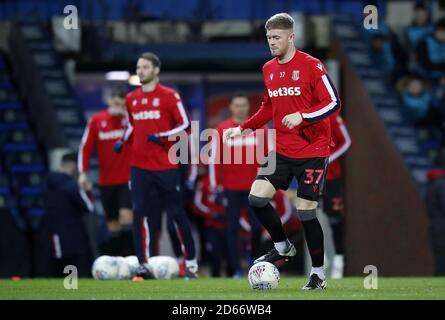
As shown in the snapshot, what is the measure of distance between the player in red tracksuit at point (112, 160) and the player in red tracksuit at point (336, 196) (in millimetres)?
2547

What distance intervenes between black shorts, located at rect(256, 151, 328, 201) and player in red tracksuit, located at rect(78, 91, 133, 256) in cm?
514

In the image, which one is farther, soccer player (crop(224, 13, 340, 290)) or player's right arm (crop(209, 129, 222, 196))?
player's right arm (crop(209, 129, 222, 196))

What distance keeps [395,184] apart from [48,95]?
5.63 meters

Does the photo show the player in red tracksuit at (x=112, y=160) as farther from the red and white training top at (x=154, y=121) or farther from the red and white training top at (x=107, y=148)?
the red and white training top at (x=154, y=121)

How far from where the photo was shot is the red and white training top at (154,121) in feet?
50.2

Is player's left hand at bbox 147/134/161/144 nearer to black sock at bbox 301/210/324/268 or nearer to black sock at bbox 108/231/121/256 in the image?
black sock at bbox 108/231/121/256

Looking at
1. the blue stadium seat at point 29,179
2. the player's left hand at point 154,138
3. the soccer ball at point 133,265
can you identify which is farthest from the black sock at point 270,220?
the blue stadium seat at point 29,179

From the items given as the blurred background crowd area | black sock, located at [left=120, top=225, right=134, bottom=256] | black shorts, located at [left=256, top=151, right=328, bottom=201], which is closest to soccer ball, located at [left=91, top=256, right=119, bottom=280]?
black sock, located at [left=120, top=225, right=134, bottom=256]

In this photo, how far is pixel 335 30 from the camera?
74.2 ft

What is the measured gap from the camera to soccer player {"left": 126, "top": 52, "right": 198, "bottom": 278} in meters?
15.2

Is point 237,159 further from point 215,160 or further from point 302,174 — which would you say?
point 302,174

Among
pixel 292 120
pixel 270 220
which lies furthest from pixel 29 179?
pixel 292 120
